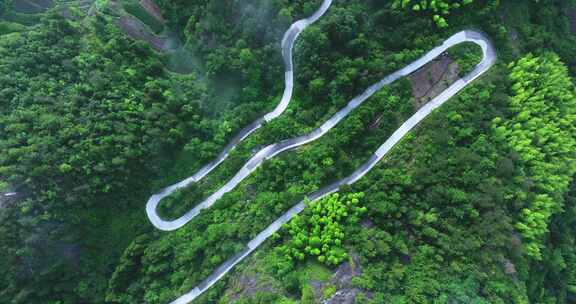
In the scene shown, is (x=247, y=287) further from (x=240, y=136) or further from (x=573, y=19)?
(x=573, y=19)

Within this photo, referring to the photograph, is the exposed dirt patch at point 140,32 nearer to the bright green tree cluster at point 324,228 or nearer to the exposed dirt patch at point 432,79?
the bright green tree cluster at point 324,228

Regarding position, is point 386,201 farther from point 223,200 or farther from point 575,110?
point 575,110

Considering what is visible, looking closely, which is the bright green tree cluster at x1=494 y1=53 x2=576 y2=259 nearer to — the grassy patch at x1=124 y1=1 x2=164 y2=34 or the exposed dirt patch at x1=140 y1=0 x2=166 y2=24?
the grassy patch at x1=124 y1=1 x2=164 y2=34

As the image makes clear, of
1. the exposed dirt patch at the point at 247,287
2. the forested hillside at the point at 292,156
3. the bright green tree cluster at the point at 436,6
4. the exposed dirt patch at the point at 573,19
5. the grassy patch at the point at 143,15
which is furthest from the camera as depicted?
the grassy patch at the point at 143,15

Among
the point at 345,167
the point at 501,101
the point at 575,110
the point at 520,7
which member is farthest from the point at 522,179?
the point at 520,7

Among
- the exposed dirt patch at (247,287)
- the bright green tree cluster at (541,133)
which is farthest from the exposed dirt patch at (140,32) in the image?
the bright green tree cluster at (541,133)

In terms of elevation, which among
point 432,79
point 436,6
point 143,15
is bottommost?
point 432,79

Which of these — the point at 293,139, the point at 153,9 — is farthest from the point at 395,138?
the point at 153,9

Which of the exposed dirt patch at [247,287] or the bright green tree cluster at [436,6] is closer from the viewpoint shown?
the exposed dirt patch at [247,287]
